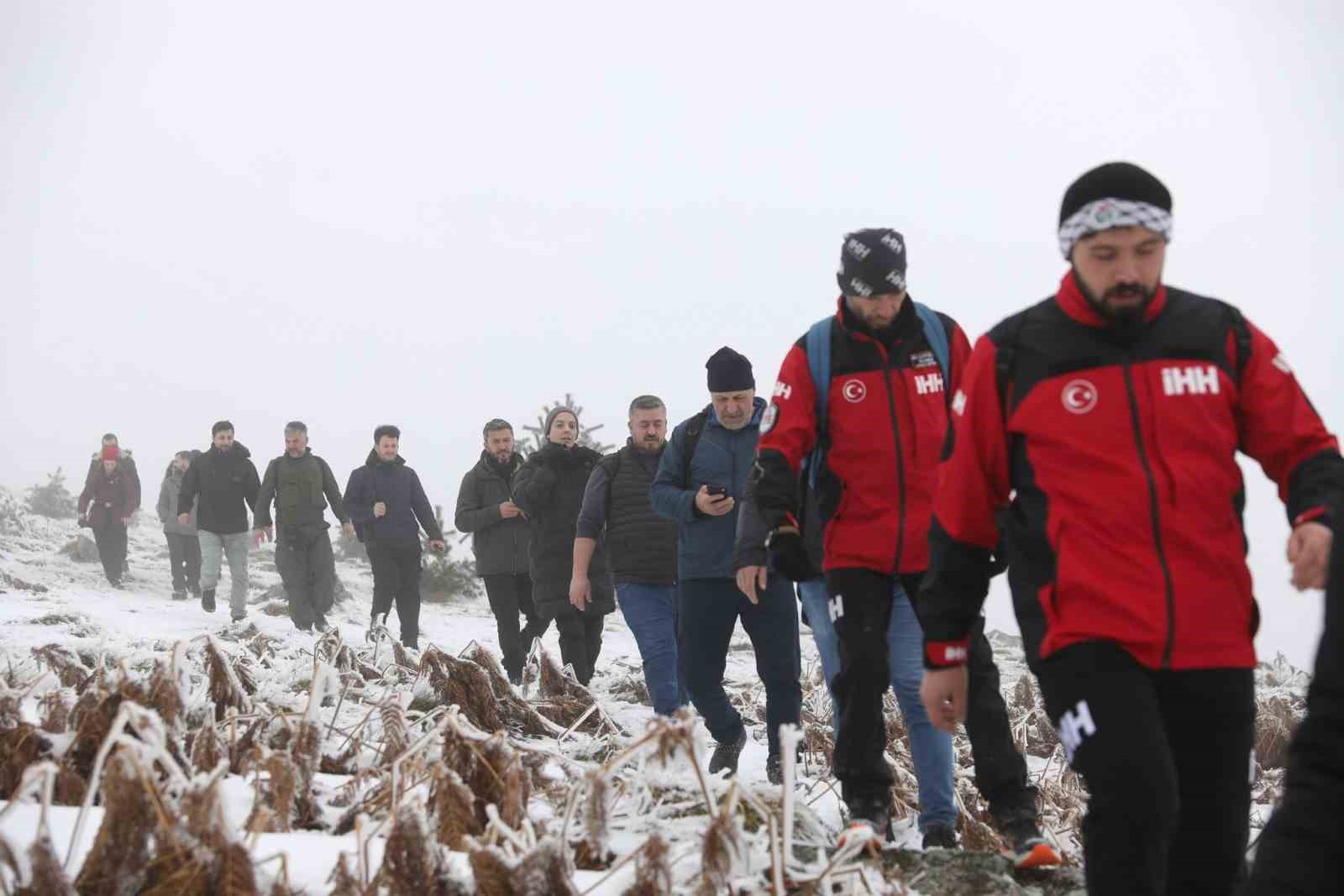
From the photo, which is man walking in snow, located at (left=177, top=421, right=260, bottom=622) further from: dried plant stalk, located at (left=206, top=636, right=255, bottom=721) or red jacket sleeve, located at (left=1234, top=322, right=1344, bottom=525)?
red jacket sleeve, located at (left=1234, top=322, right=1344, bottom=525)

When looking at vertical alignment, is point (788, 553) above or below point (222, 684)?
above

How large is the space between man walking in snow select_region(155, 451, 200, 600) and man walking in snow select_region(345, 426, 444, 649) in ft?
22.3

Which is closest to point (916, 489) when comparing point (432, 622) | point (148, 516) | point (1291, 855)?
point (1291, 855)

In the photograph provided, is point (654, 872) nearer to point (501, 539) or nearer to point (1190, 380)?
point (1190, 380)

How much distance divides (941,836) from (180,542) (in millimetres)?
16992

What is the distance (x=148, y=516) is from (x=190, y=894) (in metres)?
34.9

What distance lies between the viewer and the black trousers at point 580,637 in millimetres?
9000

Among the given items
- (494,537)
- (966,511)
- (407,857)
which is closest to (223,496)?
(494,537)

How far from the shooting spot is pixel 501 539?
32.7 feet

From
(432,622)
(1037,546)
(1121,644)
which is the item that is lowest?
(432,622)

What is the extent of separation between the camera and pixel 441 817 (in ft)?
9.16

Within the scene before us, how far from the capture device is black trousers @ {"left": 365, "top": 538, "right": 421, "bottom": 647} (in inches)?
479

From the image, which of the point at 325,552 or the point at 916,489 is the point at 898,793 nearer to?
the point at 916,489

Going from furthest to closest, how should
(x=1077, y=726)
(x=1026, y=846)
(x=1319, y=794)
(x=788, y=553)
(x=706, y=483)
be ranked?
1. (x=706, y=483)
2. (x=788, y=553)
3. (x=1026, y=846)
4. (x=1077, y=726)
5. (x=1319, y=794)
